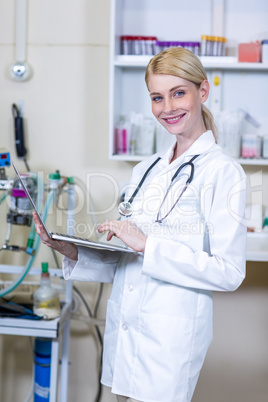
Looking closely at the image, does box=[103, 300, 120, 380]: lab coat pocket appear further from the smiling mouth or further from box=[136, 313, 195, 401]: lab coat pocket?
the smiling mouth

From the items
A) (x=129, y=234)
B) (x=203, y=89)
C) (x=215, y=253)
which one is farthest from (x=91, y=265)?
(x=203, y=89)

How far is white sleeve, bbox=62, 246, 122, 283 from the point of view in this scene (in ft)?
4.39

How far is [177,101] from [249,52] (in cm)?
95

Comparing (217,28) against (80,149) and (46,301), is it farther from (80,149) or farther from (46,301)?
(46,301)

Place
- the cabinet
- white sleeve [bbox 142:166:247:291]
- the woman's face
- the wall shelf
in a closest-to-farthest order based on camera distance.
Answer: white sleeve [bbox 142:166:247:291] → the woman's face → the wall shelf → the cabinet

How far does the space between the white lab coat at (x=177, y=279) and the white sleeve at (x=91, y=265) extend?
0.09 m

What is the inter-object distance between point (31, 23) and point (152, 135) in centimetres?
70

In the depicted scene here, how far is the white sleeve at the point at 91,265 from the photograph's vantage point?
1337 mm

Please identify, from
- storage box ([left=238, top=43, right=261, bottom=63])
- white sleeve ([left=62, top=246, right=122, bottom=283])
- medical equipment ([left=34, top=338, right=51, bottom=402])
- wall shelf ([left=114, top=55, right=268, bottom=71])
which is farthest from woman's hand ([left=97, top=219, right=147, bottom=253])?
storage box ([left=238, top=43, right=261, bottom=63])

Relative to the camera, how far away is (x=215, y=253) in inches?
44.7

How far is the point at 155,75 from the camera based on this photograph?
1257 mm

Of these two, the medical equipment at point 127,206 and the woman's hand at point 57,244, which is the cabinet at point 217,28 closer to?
the medical equipment at point 127,206

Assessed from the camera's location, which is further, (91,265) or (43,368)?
(43,368)

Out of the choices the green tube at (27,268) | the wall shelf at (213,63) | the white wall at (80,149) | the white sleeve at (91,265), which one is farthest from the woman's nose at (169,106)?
the white wall at (80,149)
